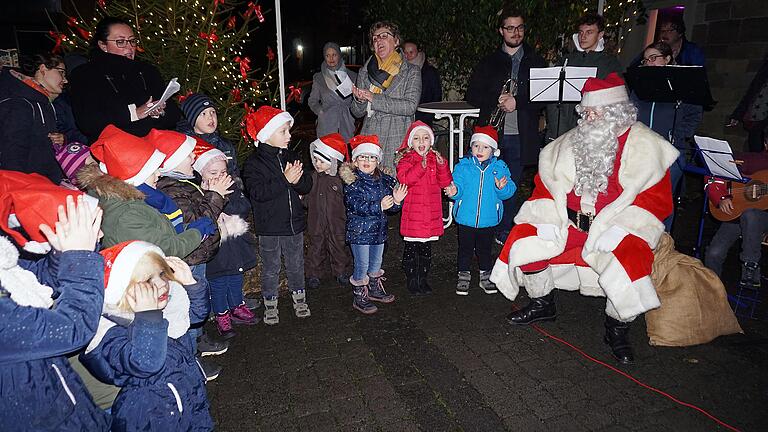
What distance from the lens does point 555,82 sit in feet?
17.6

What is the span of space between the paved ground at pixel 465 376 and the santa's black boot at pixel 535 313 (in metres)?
0.10

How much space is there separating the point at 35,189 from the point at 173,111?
2841 millimetres

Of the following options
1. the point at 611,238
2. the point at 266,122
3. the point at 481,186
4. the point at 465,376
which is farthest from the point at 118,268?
the point at 481,186

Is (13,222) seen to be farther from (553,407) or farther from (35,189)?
(553,407)

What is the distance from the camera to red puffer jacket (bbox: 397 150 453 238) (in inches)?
190

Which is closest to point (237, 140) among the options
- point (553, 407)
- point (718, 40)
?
point (553, 407)

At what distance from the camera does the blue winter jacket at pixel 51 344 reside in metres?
1.86

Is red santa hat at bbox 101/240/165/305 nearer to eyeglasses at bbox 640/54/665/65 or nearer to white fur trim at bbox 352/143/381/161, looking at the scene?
white fur trim at bbox 352/143/381/161

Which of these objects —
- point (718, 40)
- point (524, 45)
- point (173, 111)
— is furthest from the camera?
point (718, 40)

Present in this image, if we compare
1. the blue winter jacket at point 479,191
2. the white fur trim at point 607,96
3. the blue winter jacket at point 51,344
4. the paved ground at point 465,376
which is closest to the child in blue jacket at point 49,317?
the blue winter jacket at point 51,344

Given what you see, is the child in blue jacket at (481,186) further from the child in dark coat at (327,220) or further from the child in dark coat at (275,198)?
the child in dark coat at (275,198)

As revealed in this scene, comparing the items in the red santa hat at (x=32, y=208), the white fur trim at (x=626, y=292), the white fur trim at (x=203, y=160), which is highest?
the white fur trim at (x=203, y=160)

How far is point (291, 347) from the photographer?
4.21 m

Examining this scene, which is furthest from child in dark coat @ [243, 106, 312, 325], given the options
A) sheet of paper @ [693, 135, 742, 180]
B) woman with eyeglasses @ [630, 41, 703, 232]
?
woman with eyeglasses @ [630, 41, 703, 232]
